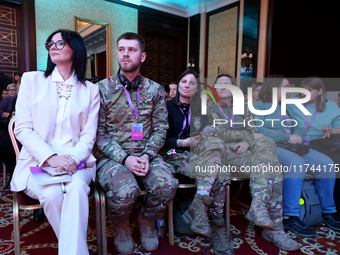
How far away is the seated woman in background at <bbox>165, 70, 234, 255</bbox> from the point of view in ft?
4.98

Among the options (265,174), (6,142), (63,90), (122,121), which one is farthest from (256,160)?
(6,142)

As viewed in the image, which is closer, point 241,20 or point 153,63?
point 241,20

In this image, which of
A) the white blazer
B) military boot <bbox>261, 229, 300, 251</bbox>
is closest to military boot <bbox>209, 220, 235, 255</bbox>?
military boot <bbox>261, 229, 300, 251</bbox>

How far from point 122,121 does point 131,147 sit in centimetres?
19

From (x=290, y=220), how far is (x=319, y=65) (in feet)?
13.6

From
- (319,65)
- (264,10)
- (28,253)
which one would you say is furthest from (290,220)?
(264,10)

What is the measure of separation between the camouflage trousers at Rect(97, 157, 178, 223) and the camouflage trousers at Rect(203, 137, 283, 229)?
44 cm

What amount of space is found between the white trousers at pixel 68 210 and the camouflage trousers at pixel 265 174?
939 mm

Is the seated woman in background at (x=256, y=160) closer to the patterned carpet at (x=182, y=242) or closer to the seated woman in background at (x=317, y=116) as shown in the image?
the patterned carpet at (x=182, y=242)

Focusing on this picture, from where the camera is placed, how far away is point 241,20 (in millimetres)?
5477

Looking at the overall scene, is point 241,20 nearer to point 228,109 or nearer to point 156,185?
point 228,109

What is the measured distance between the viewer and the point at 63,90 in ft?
4.77

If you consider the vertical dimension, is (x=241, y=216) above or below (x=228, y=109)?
below

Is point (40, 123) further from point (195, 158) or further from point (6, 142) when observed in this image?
point (6, 142)
